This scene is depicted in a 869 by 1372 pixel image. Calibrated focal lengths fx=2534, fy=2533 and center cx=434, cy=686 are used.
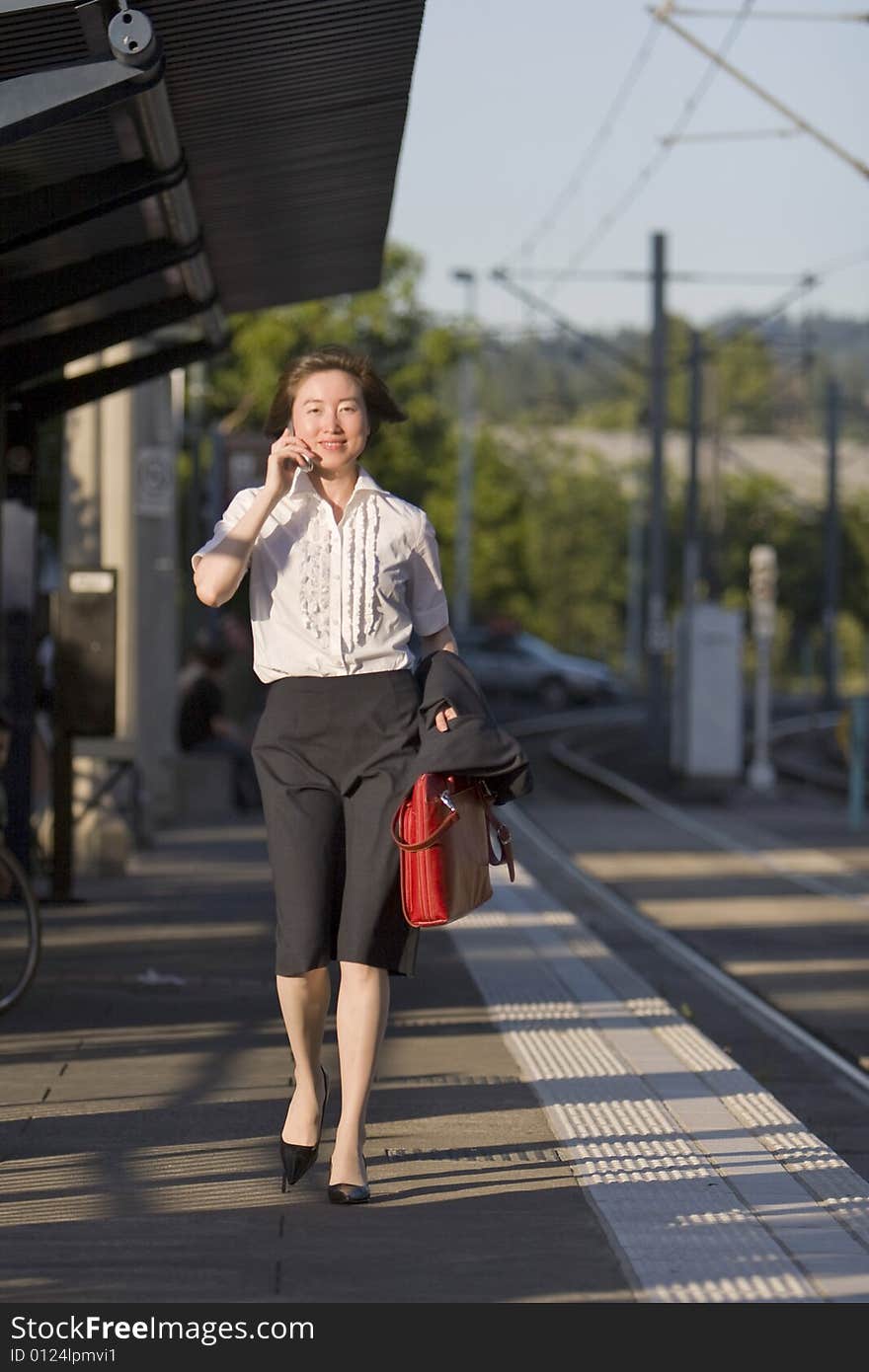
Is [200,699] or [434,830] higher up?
[434,830]

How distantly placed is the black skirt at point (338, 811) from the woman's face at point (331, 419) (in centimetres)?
50

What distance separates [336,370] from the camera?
18.8 feet

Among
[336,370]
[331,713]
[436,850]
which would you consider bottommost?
[436,850]

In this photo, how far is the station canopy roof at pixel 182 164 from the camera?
6.81 meters

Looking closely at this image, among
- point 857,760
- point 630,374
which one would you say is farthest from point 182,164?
point 630,374

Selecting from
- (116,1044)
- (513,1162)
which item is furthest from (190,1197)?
(116,1044)

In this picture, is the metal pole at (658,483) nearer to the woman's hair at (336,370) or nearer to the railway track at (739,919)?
the railway track at (739,919)

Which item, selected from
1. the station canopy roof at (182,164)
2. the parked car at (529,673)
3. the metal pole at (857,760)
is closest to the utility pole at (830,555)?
the parked car at (529,673)

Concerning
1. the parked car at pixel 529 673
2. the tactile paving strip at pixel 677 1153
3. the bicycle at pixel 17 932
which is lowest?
the parked car at pixel 529 673

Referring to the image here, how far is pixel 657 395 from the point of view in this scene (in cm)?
3347

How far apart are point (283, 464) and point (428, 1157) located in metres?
1.71

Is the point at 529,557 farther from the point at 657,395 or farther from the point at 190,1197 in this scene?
the point at 190,1197

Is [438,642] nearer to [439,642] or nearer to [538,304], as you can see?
[439,642]

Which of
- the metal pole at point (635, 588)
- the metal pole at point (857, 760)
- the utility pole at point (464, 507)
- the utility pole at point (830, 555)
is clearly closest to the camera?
the metal pole at point (857, 760)
